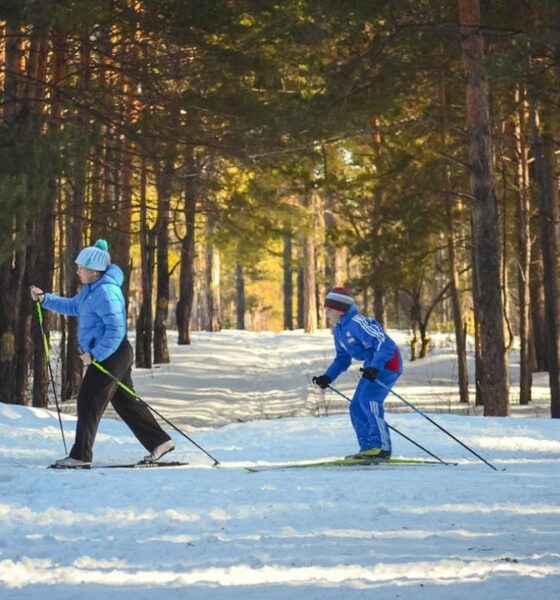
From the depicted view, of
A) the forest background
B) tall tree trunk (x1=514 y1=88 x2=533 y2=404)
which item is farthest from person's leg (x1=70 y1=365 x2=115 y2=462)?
tall tree trunk (x1=514 y1=88 x2=533 y2=404)

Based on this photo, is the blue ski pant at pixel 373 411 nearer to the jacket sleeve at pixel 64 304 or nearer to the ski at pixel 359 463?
the ski at pixel 359 463

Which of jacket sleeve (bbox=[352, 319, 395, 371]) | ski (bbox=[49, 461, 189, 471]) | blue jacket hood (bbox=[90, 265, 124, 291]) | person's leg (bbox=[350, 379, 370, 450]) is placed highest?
blue jacket hood (bbox=[90, 265, 124, 291])

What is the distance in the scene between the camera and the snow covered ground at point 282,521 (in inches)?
191

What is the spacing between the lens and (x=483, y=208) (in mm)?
15359

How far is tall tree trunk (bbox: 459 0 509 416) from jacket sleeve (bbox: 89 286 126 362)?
25.7 ft

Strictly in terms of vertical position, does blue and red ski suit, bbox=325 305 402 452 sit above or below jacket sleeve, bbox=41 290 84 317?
below

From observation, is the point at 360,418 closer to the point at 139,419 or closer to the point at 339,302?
the point at 339,302

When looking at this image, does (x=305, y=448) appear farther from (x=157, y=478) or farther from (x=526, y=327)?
(x=526, y=327)

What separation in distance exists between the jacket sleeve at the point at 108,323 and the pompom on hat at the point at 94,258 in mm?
219

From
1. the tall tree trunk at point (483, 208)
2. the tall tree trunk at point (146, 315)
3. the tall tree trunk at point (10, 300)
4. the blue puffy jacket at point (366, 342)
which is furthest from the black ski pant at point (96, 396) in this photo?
the tall tree trunk at point (146, 315)

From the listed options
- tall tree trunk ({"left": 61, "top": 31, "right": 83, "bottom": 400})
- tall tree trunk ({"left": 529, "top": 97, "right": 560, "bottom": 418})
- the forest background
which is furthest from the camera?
tall tree trunk ({"left": 529, "top": 97, "right": 560, "bottom": 418})

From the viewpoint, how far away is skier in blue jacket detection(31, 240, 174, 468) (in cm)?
888

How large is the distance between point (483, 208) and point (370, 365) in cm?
680

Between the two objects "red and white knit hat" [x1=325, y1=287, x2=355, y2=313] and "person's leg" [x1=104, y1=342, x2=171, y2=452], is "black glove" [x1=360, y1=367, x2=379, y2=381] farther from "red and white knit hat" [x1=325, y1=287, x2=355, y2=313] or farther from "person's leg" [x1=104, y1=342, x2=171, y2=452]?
"person's leg" [x1=104, y1=342, x2=171, y2=452]
